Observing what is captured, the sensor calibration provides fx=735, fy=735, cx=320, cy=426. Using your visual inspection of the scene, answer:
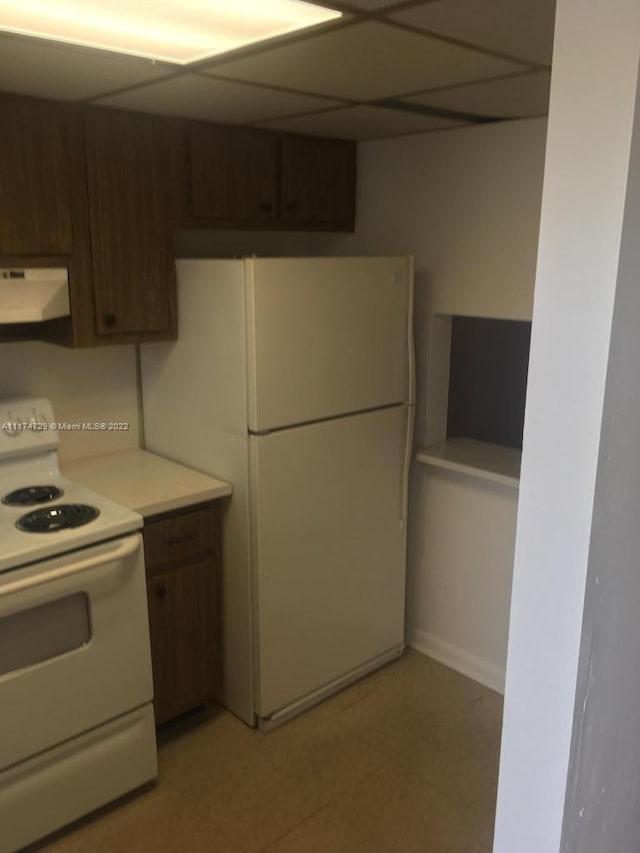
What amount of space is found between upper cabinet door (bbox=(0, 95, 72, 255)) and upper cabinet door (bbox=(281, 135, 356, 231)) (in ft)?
2.77

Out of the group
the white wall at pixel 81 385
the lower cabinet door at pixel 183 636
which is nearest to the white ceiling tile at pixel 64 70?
the white wall at pixel 81 385

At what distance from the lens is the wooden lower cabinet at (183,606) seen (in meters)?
2.44

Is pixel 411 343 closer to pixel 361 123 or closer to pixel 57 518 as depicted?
pixel 361 123

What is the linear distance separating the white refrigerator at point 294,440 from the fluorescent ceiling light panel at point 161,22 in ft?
2.44

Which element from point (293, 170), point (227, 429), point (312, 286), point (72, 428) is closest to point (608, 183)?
point (312, 286)

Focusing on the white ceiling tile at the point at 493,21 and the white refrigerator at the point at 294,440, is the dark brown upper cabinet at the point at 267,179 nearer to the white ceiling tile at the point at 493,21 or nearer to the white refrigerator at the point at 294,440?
the white refrigerator at the point at 294,440

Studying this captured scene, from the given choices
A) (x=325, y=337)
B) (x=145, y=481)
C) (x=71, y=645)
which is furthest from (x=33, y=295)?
(x=71, y=645)

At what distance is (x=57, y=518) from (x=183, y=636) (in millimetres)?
665

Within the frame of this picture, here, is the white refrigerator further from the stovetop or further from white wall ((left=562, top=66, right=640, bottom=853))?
white wall ((left=562, top=66, right=640, bottom=853))

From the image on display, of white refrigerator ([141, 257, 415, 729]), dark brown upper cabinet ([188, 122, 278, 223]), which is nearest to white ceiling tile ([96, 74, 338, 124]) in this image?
dark brown upper cabinet ([188, 122, 278, 223])

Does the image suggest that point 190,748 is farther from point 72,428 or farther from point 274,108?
point 274,108

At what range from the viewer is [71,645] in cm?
211

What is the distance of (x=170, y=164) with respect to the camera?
8.08 feet

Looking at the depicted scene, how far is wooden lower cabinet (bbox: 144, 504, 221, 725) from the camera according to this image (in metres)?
2.44
